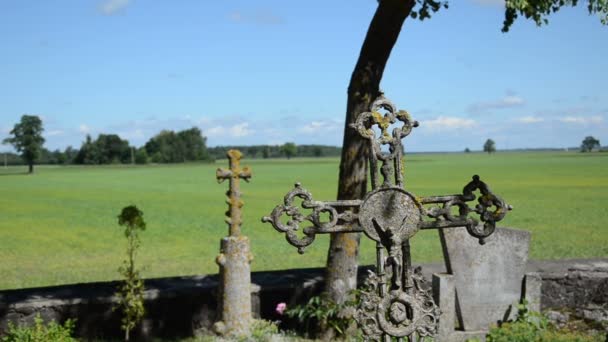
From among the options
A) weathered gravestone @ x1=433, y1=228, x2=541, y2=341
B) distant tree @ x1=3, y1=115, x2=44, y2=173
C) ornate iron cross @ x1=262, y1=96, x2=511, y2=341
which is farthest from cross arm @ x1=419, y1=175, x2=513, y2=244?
distant tree @ x1=3, y1=115, x2=44, y2=173

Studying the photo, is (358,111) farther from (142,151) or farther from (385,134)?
(142,151)

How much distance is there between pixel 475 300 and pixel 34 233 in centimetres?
1771

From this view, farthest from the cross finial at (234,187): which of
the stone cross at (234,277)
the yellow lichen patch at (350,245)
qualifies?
the yellow lichen patch at (350,245)

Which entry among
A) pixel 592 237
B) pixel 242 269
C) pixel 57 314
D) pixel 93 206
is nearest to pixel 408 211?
pixel 242 269

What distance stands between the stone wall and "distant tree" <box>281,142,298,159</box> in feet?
515

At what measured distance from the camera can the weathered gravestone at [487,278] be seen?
8.38 m

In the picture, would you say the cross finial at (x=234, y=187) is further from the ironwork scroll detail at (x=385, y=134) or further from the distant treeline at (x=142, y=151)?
the distant treeline at (x=142, y=151)

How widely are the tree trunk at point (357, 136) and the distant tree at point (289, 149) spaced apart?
6216 inches

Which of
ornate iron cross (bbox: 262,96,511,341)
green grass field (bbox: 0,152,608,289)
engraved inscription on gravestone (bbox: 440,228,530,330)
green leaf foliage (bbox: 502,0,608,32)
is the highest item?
green leaf foliage (bbox: 502,0,608,32)

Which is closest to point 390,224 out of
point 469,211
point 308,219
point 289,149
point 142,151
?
point 308,219

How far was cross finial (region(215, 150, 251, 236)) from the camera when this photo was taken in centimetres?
785

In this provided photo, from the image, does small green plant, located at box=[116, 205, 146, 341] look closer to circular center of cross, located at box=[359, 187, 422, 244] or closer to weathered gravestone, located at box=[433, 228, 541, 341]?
weathered gravestone, located at box=[433, 228, 541, 341]

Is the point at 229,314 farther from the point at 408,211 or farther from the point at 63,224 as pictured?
the point at 63,224

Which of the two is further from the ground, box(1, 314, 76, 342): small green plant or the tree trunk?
the tree trunk
